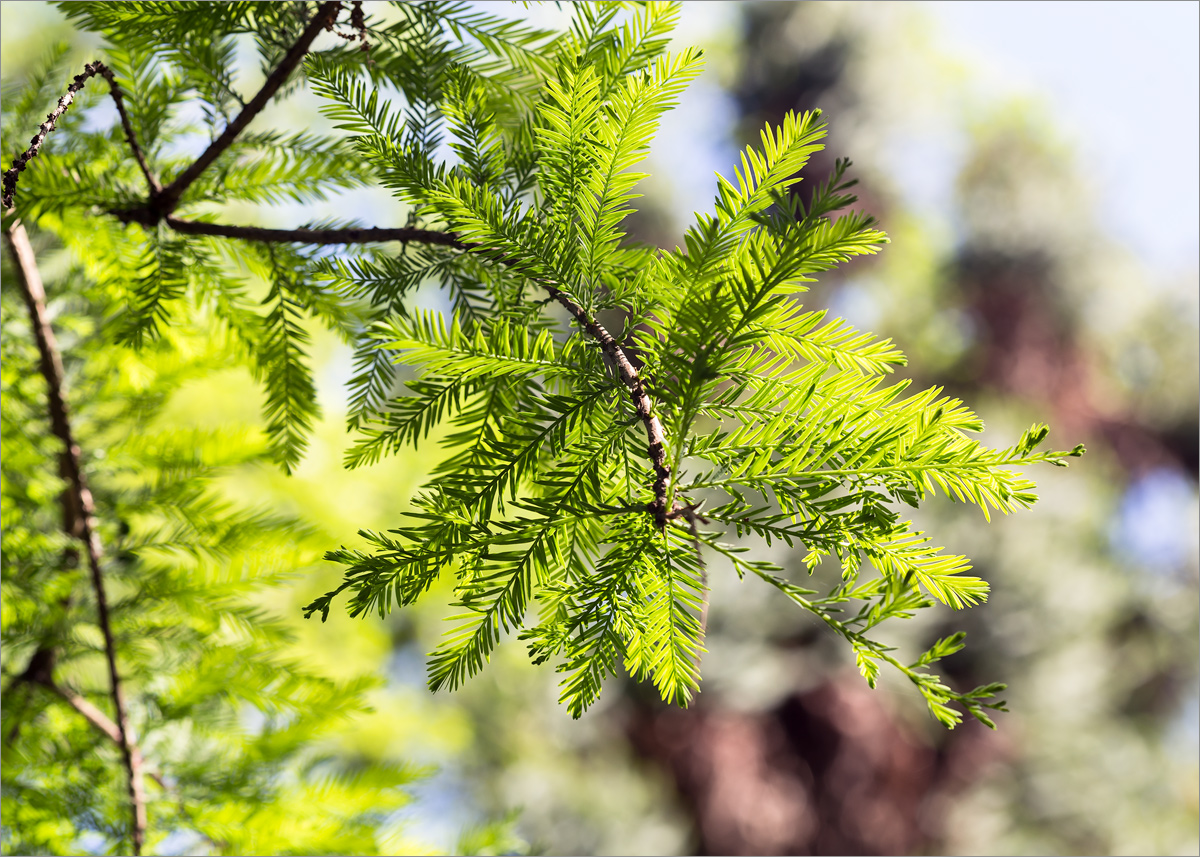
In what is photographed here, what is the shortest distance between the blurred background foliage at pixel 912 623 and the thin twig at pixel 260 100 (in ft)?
1.09

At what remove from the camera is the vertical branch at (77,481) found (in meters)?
0.54

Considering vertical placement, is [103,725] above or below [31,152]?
below

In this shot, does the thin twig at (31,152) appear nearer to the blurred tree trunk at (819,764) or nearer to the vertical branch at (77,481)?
the vertical branch at (77,481)

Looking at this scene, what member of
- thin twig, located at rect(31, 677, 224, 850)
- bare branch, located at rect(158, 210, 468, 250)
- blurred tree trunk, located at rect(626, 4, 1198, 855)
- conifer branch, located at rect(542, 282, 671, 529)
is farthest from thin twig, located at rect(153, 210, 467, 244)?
blurred tree trunk, located at rect(626, 4, 1198, 855)

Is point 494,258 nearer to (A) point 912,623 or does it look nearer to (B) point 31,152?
(B) point 31,152

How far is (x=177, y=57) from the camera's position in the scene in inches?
16.8

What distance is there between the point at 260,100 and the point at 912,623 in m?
3.09

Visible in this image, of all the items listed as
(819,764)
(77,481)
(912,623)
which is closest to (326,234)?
(77,481)

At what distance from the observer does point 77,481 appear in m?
0.60

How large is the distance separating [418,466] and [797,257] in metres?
3.11

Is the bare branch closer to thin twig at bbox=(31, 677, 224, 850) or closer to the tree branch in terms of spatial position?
the tree branch

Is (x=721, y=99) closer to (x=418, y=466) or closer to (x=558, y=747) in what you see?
(x=418, y=466)

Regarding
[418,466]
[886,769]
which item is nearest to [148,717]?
[418,466]

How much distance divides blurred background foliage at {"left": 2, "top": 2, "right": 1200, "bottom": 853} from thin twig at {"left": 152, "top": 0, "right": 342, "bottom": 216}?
331 millimetres
